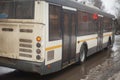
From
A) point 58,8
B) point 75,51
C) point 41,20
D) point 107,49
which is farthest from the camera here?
point 107,49

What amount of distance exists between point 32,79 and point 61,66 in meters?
1.17

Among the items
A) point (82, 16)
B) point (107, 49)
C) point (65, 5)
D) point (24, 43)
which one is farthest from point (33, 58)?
point (107, 49)

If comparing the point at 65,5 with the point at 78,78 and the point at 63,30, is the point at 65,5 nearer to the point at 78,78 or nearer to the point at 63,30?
the point at 63,30

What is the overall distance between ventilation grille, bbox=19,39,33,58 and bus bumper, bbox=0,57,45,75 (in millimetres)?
229

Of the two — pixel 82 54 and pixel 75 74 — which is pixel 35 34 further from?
pixel 82 54

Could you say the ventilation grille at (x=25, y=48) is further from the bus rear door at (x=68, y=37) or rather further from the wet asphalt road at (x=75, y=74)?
the bus rear door at (x=68, y=37)

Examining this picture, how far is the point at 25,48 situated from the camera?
806 centimetres

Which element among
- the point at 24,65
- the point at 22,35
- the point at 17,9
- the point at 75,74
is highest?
the point at 17,9

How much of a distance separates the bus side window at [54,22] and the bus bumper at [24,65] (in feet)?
3.37

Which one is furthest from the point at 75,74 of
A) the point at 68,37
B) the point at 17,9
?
the point at 17,9

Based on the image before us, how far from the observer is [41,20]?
7.76 m

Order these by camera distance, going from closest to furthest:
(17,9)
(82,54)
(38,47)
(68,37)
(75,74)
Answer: (38,47) → (17,9) → (68,37) → (75,74) → (82,54)

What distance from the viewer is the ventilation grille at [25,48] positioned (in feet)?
26.1

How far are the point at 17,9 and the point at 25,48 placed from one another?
1.33 meters
